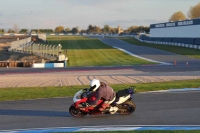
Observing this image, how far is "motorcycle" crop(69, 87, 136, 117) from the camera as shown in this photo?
479 inches

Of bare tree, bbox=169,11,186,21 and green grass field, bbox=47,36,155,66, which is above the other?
bare tree, bbox=169,11,186,21

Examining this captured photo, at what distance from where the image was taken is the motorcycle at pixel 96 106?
12.2m

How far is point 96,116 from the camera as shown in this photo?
41.0ft

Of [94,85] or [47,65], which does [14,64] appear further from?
[94,85]

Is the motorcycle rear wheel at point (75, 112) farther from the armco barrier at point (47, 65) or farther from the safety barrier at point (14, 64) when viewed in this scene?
the safety barrier at point (14, 64)

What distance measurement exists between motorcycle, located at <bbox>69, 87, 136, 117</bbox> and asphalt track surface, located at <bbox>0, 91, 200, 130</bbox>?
0.66ft

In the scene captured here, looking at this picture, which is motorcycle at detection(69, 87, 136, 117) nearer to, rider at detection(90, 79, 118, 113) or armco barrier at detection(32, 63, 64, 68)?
rider at detection(90, 79, 118, 113)

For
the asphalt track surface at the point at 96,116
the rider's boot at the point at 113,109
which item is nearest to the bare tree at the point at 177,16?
the asphalt track surface at the point at 96,116

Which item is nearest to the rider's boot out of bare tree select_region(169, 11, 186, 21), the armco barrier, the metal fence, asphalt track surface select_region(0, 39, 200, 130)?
asphalt track surface select_region(0, 39, 200, 130)

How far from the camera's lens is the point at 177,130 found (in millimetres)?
9648

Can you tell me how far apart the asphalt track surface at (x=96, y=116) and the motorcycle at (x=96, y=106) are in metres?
0.20

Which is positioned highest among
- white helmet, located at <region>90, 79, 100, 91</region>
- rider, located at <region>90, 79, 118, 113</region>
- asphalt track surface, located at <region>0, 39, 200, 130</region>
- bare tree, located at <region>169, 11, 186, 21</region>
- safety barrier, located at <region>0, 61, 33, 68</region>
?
bare tree, located at <region>169, 11, 186, 21</region>

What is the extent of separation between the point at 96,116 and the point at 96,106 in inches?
19.1

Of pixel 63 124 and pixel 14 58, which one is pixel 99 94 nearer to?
pixel 63 124
